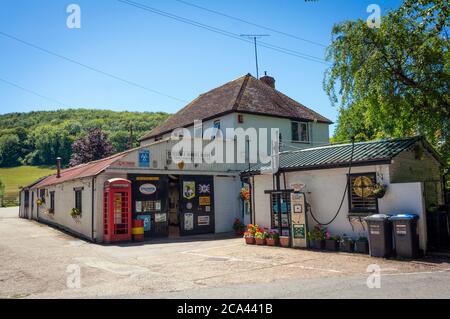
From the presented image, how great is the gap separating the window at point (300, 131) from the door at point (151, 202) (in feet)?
36.9

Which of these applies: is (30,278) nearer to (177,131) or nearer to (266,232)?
(266,232)

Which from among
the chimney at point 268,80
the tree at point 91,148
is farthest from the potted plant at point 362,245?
the tree at point 91,148

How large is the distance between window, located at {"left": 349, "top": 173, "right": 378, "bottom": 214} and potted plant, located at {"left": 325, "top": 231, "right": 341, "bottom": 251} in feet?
3.70

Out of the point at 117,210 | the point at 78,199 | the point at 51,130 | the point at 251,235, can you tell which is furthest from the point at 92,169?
the point at 51,130

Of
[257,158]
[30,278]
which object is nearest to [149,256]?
[30,278]

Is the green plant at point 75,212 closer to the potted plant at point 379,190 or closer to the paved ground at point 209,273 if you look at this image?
the paved ground at point 209,273

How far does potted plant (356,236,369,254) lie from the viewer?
12211 mm

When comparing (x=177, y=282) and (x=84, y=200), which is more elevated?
(x=84, y=200)

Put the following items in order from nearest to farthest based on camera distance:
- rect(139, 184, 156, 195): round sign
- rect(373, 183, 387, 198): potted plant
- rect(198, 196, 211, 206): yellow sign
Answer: rect(373, 183, 387, 198): potted plant → rect(139, 184, 156, 195): round sign → rect(198, 196, 211, 206): yellow sign

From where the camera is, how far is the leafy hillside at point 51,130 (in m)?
75.8

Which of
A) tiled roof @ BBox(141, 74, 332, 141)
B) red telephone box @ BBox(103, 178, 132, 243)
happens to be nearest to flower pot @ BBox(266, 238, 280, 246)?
red telephone box @ BBox(103, 178, 132, 243)

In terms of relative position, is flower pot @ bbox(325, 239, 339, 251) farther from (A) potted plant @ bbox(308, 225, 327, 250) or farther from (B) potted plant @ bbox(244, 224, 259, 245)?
(B) potted plant @ bbox(244, 224, 259, 245)

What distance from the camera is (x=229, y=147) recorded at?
22344 mm

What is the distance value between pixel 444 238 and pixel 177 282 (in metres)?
9.07
